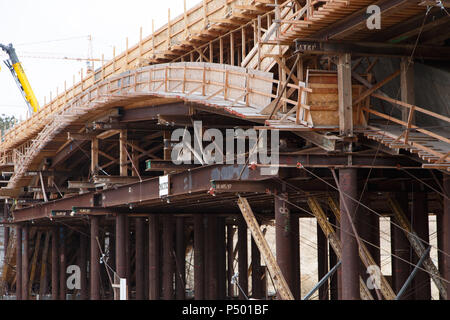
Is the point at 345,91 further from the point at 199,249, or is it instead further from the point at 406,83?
the point at 199,249

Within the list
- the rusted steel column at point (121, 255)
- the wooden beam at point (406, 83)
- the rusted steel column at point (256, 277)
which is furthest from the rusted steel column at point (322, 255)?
the wooden beam at point (406, 83)

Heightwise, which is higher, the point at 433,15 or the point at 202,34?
the point at 202,34

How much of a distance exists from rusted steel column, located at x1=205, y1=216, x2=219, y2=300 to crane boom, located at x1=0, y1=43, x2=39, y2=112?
157 feet

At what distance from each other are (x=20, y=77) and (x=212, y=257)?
51548mm

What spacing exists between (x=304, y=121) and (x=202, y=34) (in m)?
12.0

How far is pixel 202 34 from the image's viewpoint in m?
31.4

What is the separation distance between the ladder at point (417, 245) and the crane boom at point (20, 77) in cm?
6364

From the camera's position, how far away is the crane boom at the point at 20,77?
83.6 meters

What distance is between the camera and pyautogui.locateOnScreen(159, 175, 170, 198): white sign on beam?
2939cm

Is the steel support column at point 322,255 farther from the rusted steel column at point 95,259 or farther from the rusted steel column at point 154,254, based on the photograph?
the rusted steel column at point 95,259

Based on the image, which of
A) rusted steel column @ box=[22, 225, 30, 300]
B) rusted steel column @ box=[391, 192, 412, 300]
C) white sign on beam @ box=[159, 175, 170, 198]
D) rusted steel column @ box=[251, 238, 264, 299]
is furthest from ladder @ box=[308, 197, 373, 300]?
rusted steel column @ box=[22, 225, 30, 300]

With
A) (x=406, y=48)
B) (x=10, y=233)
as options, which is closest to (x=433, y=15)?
(x=406, y=48)

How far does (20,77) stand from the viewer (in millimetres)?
84875
